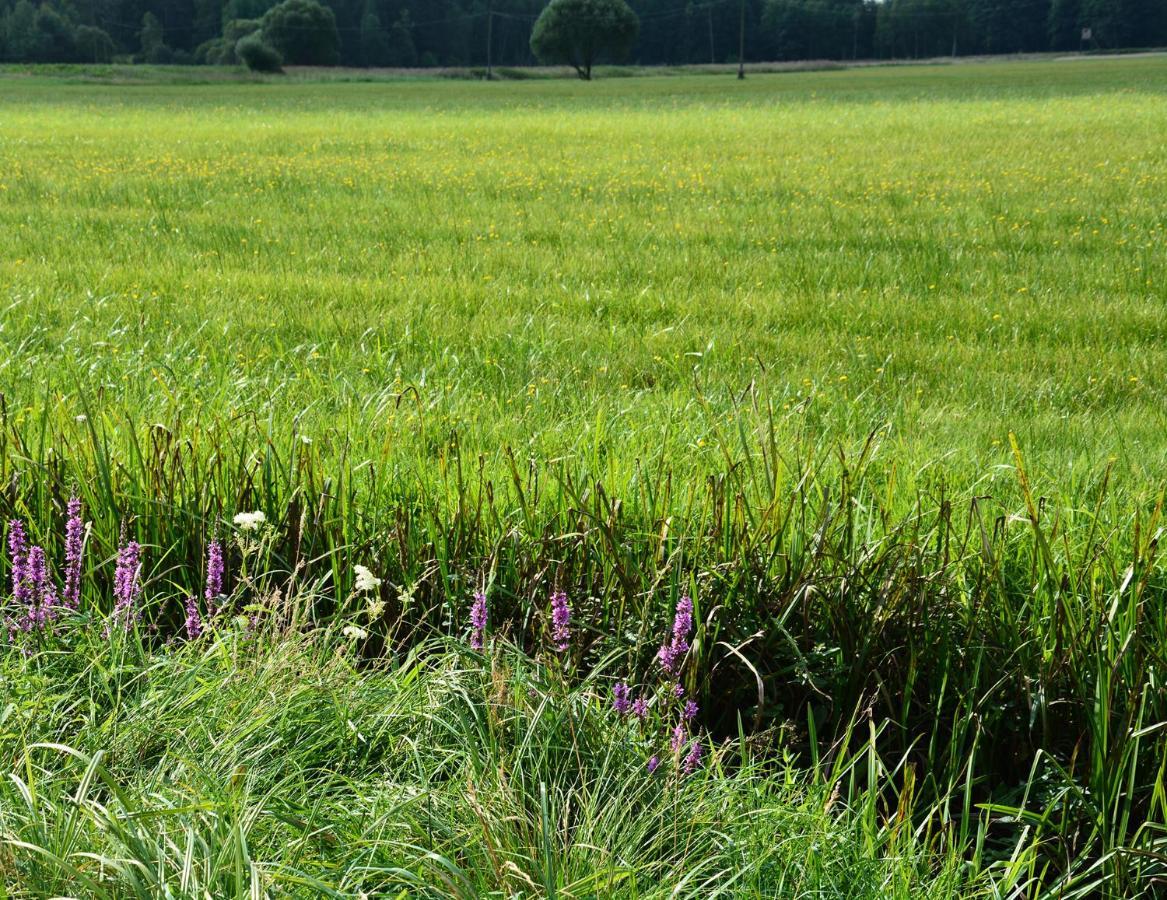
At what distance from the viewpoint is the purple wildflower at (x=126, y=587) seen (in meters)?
2.12

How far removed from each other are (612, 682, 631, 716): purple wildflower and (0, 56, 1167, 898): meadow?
47 millimetres

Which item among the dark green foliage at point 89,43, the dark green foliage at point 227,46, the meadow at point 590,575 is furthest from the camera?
the dark green foliage at point 227,46

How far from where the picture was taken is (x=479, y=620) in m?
2.13

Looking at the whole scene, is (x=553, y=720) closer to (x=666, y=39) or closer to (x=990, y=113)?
(x=990, y=113)

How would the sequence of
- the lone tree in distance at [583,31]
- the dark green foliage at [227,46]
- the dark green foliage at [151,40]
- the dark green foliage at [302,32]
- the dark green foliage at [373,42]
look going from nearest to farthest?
the dark green foliage at [302,32] → the lone tree in distance at [583,31] → the dark green foliage at [227,46] → the dark green foliage at [151,40] → the dark green foliage at [373,42]

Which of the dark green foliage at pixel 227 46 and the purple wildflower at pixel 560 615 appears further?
the dark green foliage at pixel 227 46

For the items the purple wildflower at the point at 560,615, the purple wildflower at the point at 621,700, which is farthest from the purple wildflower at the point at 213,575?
the purple wildflower at the point at 621,700

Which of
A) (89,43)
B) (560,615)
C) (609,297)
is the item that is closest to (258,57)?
(89,43)

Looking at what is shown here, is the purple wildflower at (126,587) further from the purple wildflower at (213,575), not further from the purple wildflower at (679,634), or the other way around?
the purple wildflower at (679,634)

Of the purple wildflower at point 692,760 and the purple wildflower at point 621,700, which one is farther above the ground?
the purple wildflower at point 621,700

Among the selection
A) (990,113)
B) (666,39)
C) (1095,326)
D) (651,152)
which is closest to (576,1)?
(666,39)

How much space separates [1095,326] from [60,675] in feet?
17.2

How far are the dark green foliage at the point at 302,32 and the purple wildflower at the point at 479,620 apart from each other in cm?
9024

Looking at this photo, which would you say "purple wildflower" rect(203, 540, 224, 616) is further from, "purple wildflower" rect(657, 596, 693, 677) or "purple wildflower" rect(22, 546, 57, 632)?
"purple wildflower" rect(657, 596, 693, 677)
